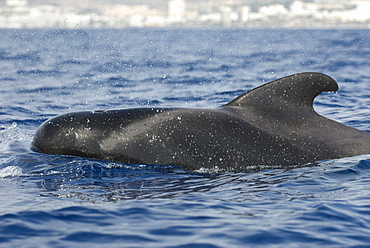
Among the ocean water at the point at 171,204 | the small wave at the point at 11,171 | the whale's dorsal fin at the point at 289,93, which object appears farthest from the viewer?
the whale's dorsal fin at the point at 289,93

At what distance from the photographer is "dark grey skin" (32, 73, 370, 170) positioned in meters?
8.71

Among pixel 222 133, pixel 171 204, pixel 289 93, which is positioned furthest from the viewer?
pixel 289 93

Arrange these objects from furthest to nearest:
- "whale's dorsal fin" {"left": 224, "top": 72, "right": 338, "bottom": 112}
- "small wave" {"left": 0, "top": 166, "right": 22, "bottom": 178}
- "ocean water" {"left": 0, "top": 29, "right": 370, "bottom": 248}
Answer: "whale's dorsal fin" {"left": 224, "top": 72, "right": 338, "bottom": 112} → "small wave" {"left": 0, "top": 166, "right": 22, "bottom": 178} → "ocean water" {"left": 0, "top": 29, "right": 370, "bottom": 248}

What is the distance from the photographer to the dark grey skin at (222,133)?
8.71 meters

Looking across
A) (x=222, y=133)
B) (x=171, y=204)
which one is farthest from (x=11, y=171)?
(x=222, y=133)

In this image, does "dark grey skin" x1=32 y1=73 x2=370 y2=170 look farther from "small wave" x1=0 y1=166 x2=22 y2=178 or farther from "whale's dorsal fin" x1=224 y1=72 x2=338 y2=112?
"small wave" x1=0 y1=166 x2=22 y2=178

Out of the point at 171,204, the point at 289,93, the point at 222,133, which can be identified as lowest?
the point at 171,204

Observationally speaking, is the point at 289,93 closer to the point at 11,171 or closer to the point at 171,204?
the point at 171,204

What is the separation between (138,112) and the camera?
9.08 metres

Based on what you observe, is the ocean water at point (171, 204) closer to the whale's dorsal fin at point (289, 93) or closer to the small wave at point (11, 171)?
the small wave at point (11, 171)

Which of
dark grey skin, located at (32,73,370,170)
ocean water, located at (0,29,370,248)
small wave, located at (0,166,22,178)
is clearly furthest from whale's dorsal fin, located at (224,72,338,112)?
small wave, located at (0,166,22,178)

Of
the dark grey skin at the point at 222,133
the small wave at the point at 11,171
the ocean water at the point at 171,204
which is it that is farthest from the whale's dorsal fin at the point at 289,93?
the small wave at the point at 11,171

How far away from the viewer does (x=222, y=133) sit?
8750 millimetres

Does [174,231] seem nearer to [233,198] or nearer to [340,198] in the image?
[233,198]
